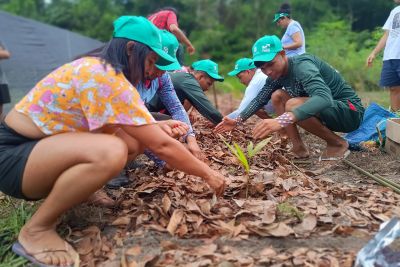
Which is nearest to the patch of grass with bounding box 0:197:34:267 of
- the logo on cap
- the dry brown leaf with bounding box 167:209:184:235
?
the dry brown leaf with bounding box 167:209:184:235

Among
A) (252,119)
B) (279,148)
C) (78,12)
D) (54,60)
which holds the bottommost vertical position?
(78,12)

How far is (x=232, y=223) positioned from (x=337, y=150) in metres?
2.10

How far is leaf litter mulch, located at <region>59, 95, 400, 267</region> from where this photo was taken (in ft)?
7.02

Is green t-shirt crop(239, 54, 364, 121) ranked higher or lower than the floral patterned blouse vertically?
lower

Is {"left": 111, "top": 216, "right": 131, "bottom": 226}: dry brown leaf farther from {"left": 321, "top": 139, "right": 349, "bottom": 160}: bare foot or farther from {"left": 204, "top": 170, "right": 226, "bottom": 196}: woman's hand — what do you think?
{"left": 321, "top": 139, "right": 349, "bottom": 160}: bare foot

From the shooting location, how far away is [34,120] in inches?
86.8

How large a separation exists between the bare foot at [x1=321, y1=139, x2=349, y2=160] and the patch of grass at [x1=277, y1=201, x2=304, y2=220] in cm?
179

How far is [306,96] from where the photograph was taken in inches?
159

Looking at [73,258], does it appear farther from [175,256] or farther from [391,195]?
[391,195]

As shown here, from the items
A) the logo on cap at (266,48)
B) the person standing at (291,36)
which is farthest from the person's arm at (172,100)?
the person standing at (291,36)

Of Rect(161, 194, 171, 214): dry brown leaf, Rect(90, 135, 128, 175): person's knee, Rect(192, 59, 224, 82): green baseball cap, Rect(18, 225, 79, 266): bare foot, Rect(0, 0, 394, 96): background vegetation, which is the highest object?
Rect(90, 135, 128, 175): person's knee

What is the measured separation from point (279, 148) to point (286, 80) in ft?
2.08

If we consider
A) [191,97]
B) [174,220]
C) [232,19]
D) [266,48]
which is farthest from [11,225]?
[232,19]

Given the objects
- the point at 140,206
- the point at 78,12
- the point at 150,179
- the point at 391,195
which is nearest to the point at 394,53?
the point at 391,195
